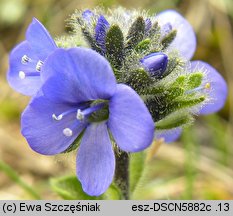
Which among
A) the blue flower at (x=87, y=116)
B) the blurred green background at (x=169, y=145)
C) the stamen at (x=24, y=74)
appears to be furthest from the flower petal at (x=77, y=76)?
the blurred green background at (x=169, y=145)

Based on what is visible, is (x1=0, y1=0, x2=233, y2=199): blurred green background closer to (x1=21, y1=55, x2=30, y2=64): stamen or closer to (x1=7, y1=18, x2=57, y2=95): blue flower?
(x1=7, y1=18, x2=57, y2=95): blue flower

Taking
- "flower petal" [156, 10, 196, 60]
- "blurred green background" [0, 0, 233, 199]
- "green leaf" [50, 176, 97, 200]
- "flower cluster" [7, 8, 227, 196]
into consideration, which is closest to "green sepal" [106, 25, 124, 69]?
"flower cluster" [7, 8, 227, 196]

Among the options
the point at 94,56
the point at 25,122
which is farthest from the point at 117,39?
the point at 25,122

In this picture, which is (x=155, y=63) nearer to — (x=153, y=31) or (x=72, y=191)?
(x=153, y=31)

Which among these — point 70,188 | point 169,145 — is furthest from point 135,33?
point 169,145

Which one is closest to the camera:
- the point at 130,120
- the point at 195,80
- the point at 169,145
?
the point at 130,120

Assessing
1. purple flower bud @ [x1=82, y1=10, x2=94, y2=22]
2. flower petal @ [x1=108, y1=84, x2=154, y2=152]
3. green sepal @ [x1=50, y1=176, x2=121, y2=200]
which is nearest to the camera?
flower petal @ [x1=108, y1=84, x2=154, y2=152]

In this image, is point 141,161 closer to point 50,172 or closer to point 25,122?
point 25,122
